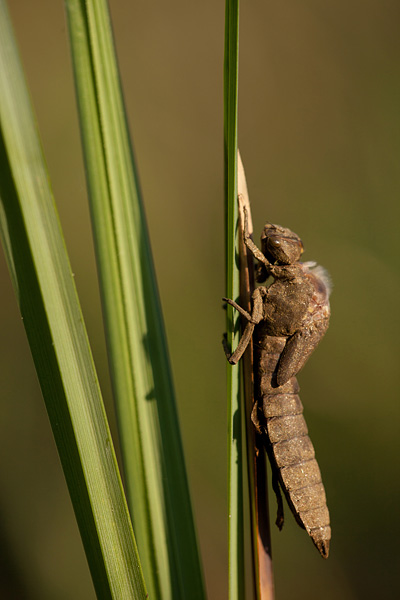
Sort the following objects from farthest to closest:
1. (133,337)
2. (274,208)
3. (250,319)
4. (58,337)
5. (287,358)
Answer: (274,208), (287,358), (250,319), (133,337), (58,337)

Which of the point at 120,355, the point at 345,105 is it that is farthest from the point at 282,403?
the point at 345,105

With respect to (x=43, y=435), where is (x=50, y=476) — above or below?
below

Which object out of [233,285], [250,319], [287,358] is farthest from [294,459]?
[233,285]

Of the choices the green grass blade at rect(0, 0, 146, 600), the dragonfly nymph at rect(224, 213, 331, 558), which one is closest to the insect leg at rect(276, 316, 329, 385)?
the dragonfly nymph at rect(224, 213, 331, 558)

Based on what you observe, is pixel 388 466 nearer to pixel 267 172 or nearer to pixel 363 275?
pixel 363 275

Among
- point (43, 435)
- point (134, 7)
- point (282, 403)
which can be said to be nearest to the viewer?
point (282, 403)

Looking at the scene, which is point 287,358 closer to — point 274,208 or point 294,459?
point 294,459
